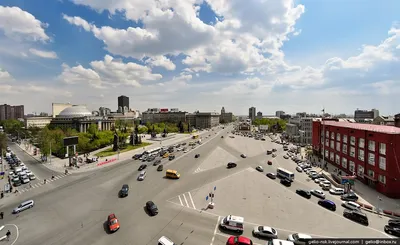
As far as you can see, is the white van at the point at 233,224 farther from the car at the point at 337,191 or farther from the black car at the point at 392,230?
the car at the point at 337,191

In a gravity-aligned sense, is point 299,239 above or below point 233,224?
below

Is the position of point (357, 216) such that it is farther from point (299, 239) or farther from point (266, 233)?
point (266, 233)

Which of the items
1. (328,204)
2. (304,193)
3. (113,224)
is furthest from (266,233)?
(113,224)

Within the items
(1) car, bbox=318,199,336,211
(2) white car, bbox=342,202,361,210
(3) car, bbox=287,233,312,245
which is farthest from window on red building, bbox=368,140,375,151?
(3) car, bbox=287,233,312,245

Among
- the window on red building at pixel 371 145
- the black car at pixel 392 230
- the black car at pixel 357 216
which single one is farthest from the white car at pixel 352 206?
the window on red building at pixel 371 145

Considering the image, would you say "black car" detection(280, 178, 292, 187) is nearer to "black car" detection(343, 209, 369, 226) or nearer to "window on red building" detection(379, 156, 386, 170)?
"black car" detection(343, 209, 369, 226)

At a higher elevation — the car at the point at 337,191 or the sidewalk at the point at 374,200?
the car at the point at 337,191
